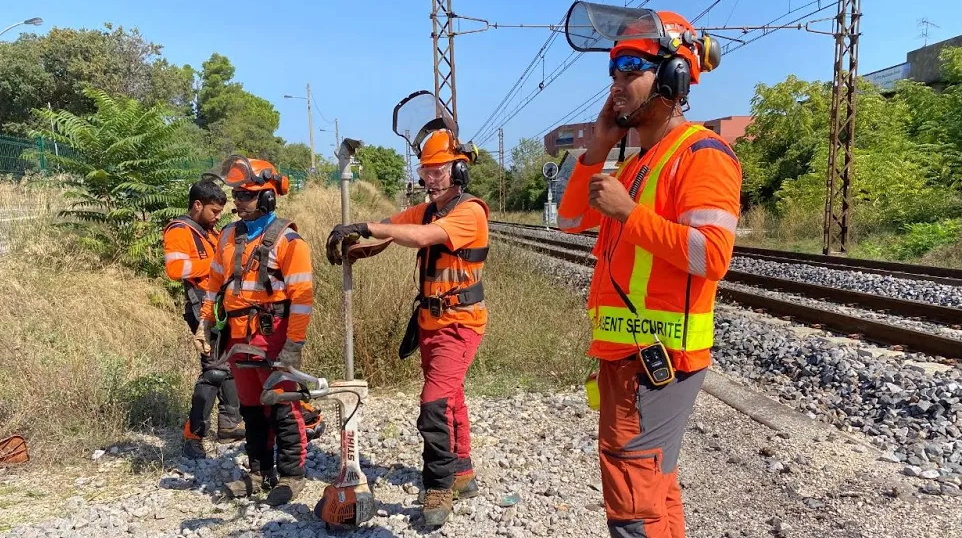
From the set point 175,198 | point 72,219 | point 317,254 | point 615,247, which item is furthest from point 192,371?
point 615,247

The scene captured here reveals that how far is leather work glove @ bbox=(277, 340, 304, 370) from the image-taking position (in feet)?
11.7

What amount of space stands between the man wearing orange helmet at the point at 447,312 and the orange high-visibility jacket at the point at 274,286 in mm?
621

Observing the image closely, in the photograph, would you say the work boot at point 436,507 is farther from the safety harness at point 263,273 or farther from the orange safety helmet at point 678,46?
the orange safety helmet at point 678,46

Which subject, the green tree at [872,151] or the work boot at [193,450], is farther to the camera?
the green tree at [872,151]

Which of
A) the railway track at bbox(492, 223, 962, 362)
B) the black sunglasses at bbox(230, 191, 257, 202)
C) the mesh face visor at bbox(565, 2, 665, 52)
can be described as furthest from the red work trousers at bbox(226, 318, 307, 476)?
the railway track at bbox(492, 223, 962, 362)

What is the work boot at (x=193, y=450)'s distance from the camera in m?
4.59

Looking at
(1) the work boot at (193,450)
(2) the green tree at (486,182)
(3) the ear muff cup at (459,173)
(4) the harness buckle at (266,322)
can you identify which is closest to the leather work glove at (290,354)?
(4) the harness buckle at (266,322)

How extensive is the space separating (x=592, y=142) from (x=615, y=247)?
494 mm

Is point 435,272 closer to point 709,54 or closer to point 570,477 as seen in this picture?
point 570,477

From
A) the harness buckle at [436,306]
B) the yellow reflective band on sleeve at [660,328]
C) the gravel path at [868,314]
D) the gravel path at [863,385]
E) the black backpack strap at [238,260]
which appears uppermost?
the black backpack strap at [238,260]

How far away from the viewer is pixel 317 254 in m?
7.88

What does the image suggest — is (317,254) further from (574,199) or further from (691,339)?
(691,339)

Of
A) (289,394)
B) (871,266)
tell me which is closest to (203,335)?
(289,394)

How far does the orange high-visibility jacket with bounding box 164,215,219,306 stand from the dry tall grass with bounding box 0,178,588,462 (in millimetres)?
1110
